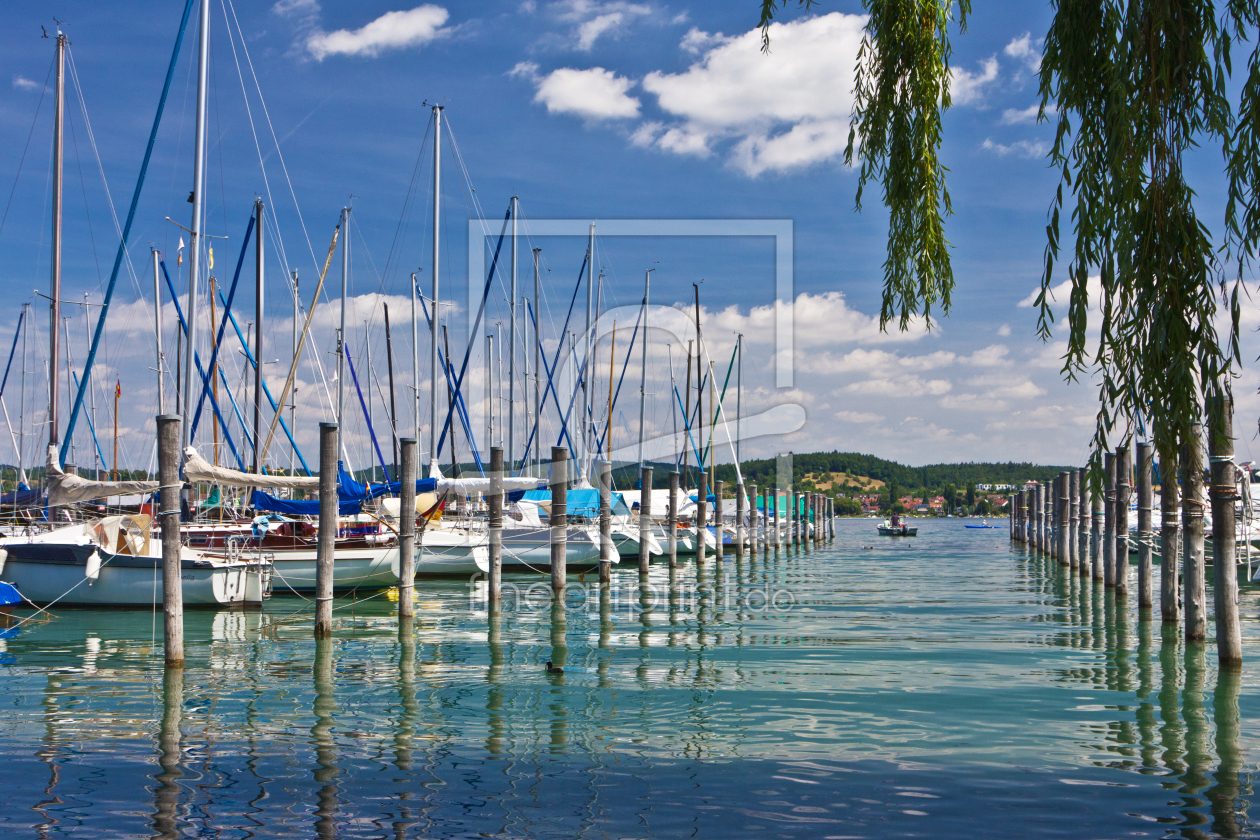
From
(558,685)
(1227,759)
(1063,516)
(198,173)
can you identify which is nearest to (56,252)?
(198,173)

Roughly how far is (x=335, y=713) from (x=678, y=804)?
606 centimetres

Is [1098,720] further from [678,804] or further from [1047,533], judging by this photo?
[1047,533]

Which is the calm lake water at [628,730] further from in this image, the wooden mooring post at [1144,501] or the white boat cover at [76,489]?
the white boat cover at [76,489]

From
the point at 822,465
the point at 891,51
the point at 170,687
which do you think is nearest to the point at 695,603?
the point at 170,687

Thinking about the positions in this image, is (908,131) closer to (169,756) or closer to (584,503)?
(169,756)

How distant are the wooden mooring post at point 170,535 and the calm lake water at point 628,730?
676mm

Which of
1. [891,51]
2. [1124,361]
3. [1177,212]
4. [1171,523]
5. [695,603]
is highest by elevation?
[891,51]

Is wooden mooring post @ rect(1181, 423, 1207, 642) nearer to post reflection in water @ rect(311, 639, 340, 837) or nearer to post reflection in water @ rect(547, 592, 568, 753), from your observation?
post reflection in water @ rect(547, 592, 568, 753)

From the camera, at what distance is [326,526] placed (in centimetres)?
1891

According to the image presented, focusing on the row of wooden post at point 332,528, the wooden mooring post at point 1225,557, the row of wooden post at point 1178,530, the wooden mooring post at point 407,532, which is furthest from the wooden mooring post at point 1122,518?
the wooden mooring post at point 407,532

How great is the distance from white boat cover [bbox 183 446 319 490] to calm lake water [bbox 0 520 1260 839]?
11.6 feet

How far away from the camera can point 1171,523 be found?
16547mm

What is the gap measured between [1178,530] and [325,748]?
15.7 m

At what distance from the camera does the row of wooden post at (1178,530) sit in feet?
19.6
